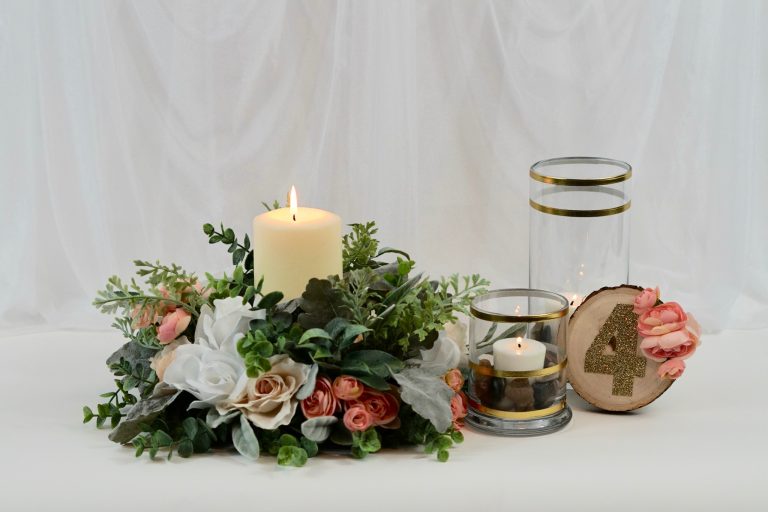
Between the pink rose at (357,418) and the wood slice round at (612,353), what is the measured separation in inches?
10.6

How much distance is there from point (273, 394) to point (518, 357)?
A: 266 mm

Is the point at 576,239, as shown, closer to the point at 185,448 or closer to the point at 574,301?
the point at 574,301

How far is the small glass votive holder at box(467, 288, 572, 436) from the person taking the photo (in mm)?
1184

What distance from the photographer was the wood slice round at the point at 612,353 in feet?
4.08

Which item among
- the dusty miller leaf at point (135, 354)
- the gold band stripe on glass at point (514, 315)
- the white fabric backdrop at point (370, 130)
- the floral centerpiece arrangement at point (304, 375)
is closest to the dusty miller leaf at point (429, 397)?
the floral centerpiece arrangement at point (304, 375)

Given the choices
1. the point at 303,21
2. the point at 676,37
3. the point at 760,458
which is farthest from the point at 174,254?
the point at 760,458

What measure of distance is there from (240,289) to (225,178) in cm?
59

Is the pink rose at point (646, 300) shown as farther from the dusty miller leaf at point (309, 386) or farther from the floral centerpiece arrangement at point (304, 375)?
the dusty miller leaf at point (309, 386)

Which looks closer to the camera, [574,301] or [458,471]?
[458,471]

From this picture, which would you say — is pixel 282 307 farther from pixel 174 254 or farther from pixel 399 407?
pixel 174 254

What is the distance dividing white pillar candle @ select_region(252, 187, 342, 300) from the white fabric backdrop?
1.77 ft

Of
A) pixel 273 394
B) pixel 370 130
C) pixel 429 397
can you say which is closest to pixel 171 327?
pixel 273 394

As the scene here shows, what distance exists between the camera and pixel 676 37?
176cm

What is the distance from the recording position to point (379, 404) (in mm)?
1130
